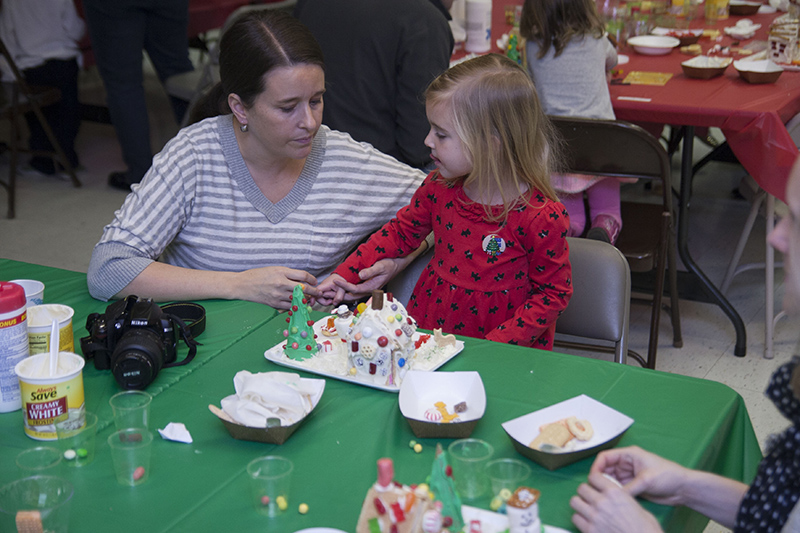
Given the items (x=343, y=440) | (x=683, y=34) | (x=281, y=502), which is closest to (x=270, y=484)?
(x=281, y=502)

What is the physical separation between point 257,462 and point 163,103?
530 cm

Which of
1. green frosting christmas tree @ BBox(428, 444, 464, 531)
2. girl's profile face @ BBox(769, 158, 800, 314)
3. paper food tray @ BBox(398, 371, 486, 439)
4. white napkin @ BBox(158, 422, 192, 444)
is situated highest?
girl's profile face @ BBox(769, 158, 800, 314)

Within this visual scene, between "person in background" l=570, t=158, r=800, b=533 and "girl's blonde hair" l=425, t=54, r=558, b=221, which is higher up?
"girl's blonde hair" l=425, t=54, r=558, b=221

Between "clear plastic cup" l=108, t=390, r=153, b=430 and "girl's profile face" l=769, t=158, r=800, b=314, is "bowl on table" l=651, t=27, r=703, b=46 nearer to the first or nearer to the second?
"girl's profile face" l=769, t=158, r=800, b=314

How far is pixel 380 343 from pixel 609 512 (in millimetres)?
457

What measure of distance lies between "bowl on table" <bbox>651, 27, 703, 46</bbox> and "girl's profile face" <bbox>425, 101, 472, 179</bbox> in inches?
95.7

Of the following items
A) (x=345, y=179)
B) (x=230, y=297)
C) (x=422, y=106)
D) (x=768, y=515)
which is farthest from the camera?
(x=422, y=106)

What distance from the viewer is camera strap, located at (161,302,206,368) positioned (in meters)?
1.37

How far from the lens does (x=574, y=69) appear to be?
2.77 m

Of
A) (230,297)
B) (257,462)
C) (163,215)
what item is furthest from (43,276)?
(257,462)

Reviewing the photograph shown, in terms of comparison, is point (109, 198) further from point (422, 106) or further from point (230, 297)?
point (230, 297)

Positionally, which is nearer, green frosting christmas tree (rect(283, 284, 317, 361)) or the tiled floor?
green frosting christmas tree (rect(283, 284, 317, 361))

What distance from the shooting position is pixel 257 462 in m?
1.00

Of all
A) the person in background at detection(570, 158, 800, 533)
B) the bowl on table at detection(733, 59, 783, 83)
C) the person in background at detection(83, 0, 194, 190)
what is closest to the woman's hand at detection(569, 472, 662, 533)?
the person in background at detection(570, 158, 800, 533)
